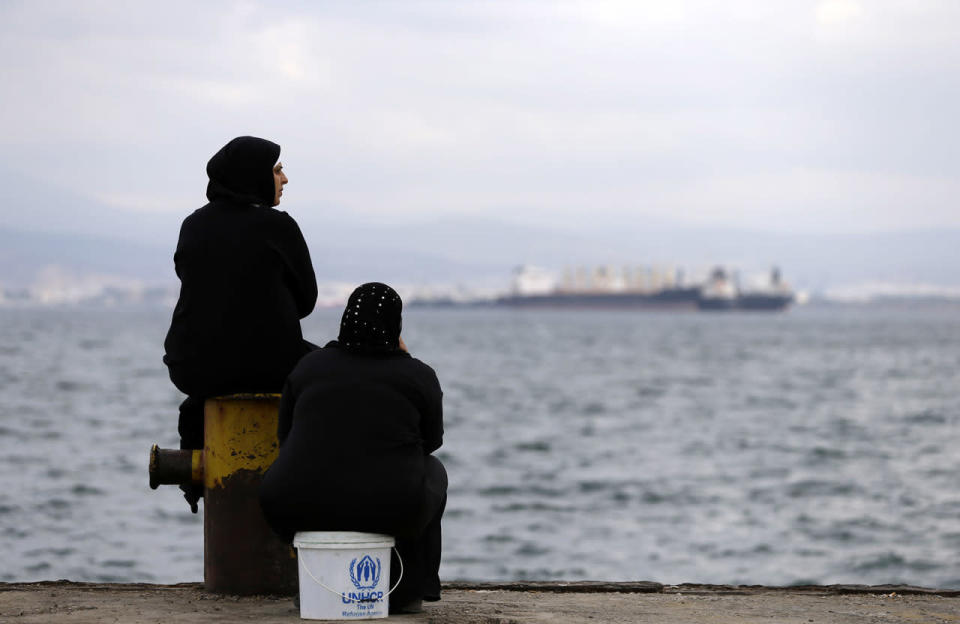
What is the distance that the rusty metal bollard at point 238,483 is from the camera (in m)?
4.46

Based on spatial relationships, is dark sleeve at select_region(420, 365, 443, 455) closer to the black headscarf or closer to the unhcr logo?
the unhcr logo

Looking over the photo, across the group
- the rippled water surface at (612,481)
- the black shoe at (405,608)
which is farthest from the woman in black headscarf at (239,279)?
the rippled water surface at (612,481)

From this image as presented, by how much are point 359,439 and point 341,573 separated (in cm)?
40

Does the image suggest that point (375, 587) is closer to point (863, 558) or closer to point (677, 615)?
point (677, 615)

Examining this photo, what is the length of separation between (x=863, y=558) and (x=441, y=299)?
184463 millimetres

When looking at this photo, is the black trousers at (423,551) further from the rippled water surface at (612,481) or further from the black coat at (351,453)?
the rippled water surface at (612,481)

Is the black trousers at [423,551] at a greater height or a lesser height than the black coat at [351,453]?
lesser

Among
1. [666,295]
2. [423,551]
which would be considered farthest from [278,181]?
[666,295]

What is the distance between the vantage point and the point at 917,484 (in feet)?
57.8

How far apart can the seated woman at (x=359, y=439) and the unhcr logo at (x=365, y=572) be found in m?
0.09

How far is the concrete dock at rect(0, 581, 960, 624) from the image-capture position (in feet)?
13.7

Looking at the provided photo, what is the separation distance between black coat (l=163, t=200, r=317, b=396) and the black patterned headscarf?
1.65 ft

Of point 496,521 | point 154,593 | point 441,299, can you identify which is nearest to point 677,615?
point 154,593

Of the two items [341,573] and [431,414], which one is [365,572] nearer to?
[341,573]
